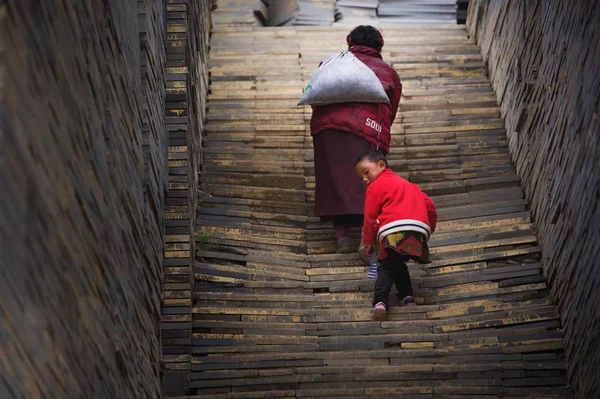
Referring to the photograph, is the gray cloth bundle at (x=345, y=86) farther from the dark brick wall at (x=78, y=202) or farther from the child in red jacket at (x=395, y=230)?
the dark brick wall at (x=78, y=202)

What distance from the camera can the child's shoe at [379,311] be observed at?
7.63 metres

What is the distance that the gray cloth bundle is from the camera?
342 inches

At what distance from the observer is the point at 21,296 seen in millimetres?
4230

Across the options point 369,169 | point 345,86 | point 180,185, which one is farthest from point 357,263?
point 180,185

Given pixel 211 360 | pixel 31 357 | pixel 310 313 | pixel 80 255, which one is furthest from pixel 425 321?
pixel 31 357

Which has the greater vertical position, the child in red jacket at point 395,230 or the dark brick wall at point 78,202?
the dark brick wall at point 78,202

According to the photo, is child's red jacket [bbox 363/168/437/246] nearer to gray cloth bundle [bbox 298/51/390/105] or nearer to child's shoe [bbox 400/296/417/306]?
child's shoe [bbox 400/296/417/306]

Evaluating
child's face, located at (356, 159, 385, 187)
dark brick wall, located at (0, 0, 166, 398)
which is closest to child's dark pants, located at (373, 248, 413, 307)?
child's face, located at (356, 159, 385, 187)

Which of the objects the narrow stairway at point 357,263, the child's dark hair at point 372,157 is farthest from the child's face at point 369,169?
the narrow stairway at point 357,263

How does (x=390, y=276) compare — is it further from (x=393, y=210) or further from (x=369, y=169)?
(x=369, y=169)

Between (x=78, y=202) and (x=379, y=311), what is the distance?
290 centimetres

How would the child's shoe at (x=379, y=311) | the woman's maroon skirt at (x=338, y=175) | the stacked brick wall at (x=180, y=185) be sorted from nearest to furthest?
the stacked brick wall at (x=180, y=185) < the child's shoe at (x=379, y=311) < the woman's maroon skirt at (x=338, y=175)

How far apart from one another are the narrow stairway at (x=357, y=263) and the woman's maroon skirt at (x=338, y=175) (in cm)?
24

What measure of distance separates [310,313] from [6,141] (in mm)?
3833
